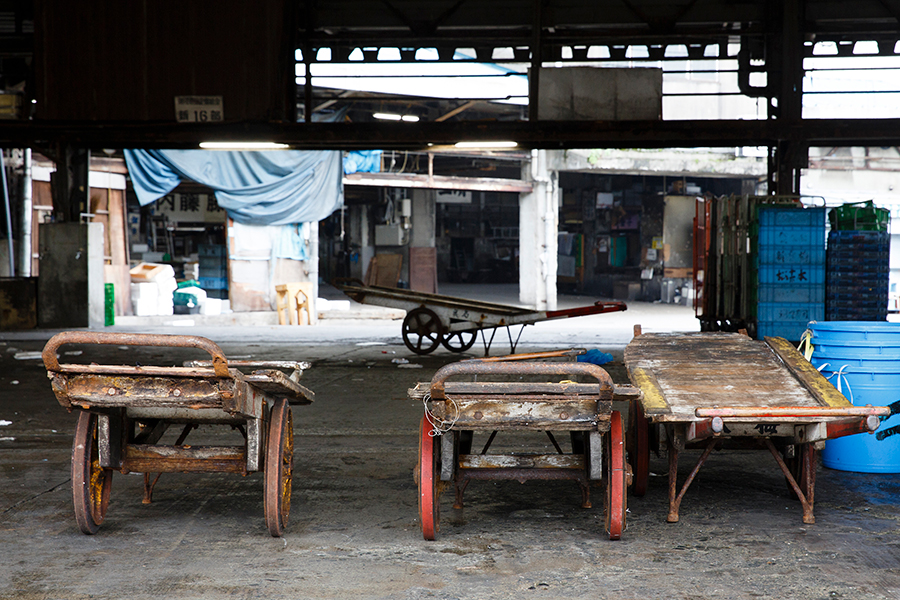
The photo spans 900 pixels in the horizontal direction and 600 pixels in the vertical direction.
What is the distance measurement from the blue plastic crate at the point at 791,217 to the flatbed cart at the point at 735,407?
6968mm

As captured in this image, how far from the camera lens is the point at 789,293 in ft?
→ 40.0

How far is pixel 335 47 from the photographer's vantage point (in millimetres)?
14117

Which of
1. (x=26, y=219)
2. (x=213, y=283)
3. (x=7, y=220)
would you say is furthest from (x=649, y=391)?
(x=213, y=283)

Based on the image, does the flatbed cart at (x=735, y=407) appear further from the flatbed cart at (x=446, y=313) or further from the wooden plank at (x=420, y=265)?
the wooden plank at (x=420, y=265)

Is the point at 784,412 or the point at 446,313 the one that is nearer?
the point at 784,412

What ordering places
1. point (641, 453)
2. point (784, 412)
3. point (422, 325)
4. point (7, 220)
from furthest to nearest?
point (7, 220) → point (422, 325) → point (641, 453) → point (784, 412)

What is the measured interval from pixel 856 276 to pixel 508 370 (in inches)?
392

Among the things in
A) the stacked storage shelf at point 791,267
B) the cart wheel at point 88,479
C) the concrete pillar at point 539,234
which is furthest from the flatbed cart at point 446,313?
the concrete pillar at point 539,234

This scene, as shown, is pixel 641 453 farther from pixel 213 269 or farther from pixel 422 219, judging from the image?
pixel 422 219

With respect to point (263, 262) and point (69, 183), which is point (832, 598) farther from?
point (263, 262)

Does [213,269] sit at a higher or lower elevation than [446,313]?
higher

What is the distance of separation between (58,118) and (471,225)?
27057mm

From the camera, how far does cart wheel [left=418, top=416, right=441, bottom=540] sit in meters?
4.18

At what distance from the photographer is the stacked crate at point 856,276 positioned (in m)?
12.1
